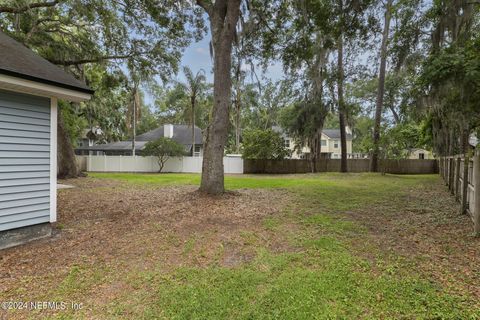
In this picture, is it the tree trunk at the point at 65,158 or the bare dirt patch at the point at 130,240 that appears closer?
the bare dirt patch at the point at 130,240

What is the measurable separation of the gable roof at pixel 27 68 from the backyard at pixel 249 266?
2481 mm

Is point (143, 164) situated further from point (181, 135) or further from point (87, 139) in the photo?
point (87, 139)

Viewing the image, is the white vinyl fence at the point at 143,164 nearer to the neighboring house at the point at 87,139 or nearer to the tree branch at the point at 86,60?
the neighboring house at the point at 87,139

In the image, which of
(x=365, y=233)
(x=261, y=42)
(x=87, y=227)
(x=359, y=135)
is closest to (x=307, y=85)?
(x=261, y=42)

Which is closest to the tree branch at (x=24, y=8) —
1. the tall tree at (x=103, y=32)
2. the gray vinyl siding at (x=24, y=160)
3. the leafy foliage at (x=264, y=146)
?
the tall tree at (x=103, y=32)

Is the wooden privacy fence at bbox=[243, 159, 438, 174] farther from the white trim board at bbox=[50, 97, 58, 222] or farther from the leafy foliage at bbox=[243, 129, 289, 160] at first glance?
the white trim board at bbox=[50, 97, 58, 222]

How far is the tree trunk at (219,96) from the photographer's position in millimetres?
7441

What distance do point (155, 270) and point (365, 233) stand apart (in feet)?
11.3

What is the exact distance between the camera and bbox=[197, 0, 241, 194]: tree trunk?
7.44 metres

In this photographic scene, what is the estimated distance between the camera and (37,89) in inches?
157

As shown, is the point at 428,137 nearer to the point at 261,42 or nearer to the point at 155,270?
the point at 261,42

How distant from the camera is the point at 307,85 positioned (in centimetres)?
1773

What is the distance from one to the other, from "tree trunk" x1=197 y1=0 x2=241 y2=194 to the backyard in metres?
1.71

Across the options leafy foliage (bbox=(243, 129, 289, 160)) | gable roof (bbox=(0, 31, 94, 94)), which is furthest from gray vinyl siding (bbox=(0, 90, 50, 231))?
leafy foliage (bbox=(243, 129, 289, 160))
